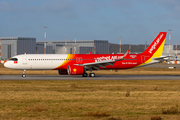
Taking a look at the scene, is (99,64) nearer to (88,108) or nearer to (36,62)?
(36,62)

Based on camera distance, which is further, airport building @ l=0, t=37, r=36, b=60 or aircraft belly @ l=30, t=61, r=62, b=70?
airport building @ l=0, t=37, r=36, b=60

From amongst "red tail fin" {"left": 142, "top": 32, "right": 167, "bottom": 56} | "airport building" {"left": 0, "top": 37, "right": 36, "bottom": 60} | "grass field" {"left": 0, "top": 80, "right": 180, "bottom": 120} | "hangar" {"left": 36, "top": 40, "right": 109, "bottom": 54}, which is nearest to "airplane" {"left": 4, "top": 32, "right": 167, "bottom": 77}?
"red tail fin" {"left": 142, "top": 32, "right": 167, "bottom": 56}

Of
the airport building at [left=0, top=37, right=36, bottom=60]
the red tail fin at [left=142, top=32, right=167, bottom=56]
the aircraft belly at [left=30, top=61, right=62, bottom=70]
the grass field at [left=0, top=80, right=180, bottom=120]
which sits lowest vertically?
the grass field at [left=0, top=80, right=180, bottom=120]

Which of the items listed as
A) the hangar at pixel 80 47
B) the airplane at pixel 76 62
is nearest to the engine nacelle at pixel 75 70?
the airplane at pixel 76 62

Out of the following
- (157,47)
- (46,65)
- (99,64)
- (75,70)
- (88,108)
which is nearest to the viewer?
(88,108)

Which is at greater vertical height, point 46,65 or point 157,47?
point 157,47

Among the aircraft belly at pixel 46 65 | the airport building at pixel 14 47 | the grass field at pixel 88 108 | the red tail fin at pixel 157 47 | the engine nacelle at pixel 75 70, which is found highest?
the airport building at pixel 14 47

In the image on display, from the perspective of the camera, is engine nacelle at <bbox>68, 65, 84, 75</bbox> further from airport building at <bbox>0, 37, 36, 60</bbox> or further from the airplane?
airport building at <bbox>0, 37, 36, 60</bbox>

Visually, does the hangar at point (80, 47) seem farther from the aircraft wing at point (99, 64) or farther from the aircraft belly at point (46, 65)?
the aircraft wing at point (99, 64)

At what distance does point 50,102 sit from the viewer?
55.8ft

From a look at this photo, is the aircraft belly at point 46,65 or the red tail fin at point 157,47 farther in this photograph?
the red tail fin at point 157,47

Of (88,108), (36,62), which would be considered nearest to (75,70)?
(36,62)

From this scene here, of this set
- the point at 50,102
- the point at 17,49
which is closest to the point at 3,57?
the point at 17,49

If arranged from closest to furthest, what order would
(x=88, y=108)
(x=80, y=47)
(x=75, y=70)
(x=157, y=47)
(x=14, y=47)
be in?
(x=88, y=108), (x=75, y=70), (x=157, y=47), (x=14, y=47), (x=80, y=47)
